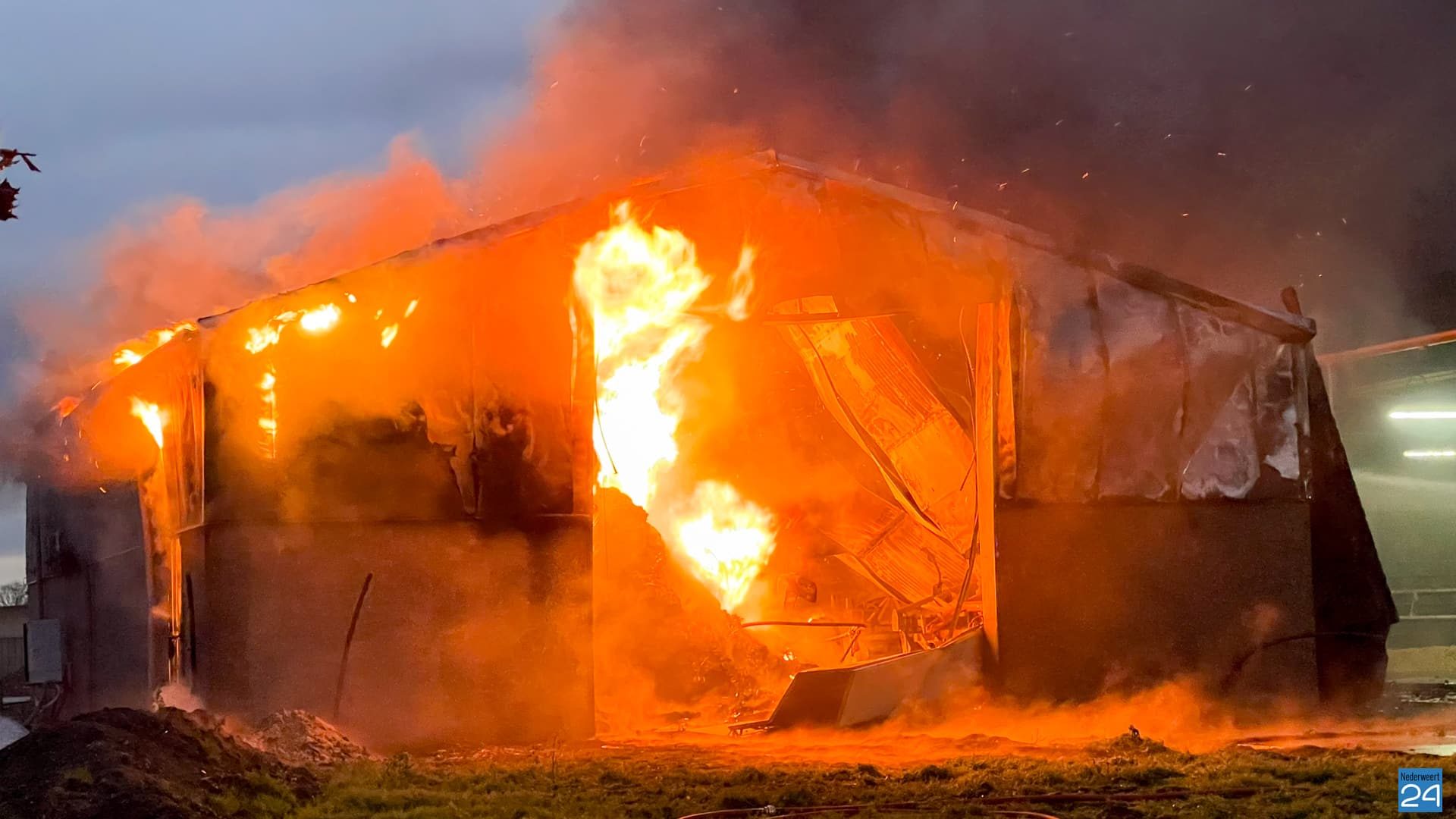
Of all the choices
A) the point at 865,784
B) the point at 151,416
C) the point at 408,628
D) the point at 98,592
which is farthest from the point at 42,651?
the point at 865,784

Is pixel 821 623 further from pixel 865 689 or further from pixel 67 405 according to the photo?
pixel 67 405

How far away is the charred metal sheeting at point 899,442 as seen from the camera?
51.6 ft

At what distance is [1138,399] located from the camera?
13.8 m

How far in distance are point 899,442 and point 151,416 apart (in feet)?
28.8

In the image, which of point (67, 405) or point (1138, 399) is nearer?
point (1138, 399)

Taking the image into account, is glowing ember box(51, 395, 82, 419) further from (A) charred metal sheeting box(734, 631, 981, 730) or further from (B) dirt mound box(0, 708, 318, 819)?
(A) charred metal sheeting box(734, 631, 981, 730)

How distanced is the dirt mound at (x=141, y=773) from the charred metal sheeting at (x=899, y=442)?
7.63m

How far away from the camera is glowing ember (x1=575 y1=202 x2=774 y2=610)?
13250 millimetres

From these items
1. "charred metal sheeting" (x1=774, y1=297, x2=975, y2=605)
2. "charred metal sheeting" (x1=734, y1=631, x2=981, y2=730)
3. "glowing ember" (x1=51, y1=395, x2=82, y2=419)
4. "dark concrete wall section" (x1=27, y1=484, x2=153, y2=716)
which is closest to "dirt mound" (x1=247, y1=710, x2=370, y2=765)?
"dark concrete wall section" (x1=27, y1=484, x2=153, y2=716)

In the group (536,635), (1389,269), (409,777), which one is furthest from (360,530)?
(1389,269)

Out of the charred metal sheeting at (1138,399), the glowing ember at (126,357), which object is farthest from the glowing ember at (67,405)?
the charred metal sheeting at (1138,399)

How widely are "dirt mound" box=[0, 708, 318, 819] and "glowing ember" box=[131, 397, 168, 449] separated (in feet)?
16.5

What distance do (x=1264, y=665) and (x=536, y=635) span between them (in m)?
7.46

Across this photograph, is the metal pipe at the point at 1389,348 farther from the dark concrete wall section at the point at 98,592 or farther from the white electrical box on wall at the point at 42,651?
the white electrical box on wall at the point at 42,651
